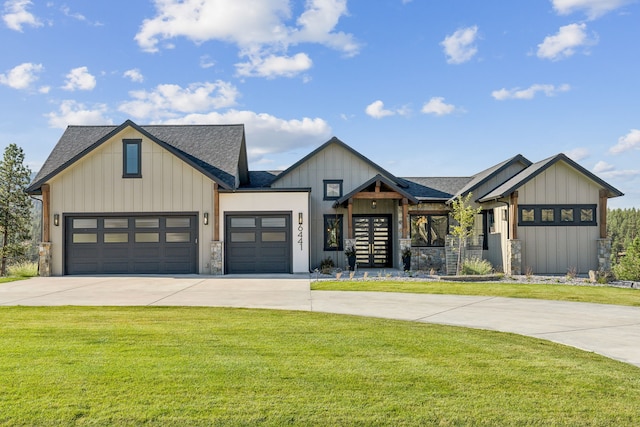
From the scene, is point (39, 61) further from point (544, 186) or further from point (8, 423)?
point (544, 186)

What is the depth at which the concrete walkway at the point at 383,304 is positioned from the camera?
312 inches

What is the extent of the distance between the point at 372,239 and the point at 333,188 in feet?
9.50

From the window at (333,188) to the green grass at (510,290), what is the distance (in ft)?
23.6

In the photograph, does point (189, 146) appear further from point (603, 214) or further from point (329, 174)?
point (603, 214)

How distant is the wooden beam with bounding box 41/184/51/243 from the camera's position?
19.0m

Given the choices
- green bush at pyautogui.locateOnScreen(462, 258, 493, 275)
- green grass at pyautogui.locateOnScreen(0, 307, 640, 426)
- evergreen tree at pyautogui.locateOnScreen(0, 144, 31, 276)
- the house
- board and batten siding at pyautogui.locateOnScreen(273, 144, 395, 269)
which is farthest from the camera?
evergreen tree at pyautogui.locateOnScreen(0, 144, 31, 276)

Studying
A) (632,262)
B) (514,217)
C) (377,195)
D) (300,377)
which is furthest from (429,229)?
(632,262)

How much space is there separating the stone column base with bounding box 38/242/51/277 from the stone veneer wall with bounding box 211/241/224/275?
626 cm

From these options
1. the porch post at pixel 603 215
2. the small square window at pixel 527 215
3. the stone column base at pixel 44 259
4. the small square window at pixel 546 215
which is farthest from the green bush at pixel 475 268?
the stone column base at pixel 44 259

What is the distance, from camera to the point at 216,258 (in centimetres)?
1872

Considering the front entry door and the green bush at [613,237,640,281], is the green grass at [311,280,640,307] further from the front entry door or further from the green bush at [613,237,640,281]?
the green bush at [613,237,640,281]

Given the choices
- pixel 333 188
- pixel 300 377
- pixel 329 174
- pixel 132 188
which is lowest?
pixel 300 377

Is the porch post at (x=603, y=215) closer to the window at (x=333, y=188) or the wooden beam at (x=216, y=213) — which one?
the window at (x=333, y=188)

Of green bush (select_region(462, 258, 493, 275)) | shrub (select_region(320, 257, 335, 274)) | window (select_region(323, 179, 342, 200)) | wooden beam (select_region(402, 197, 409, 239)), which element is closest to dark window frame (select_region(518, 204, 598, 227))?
green bush (select_region(462, 258, 493, 275))
